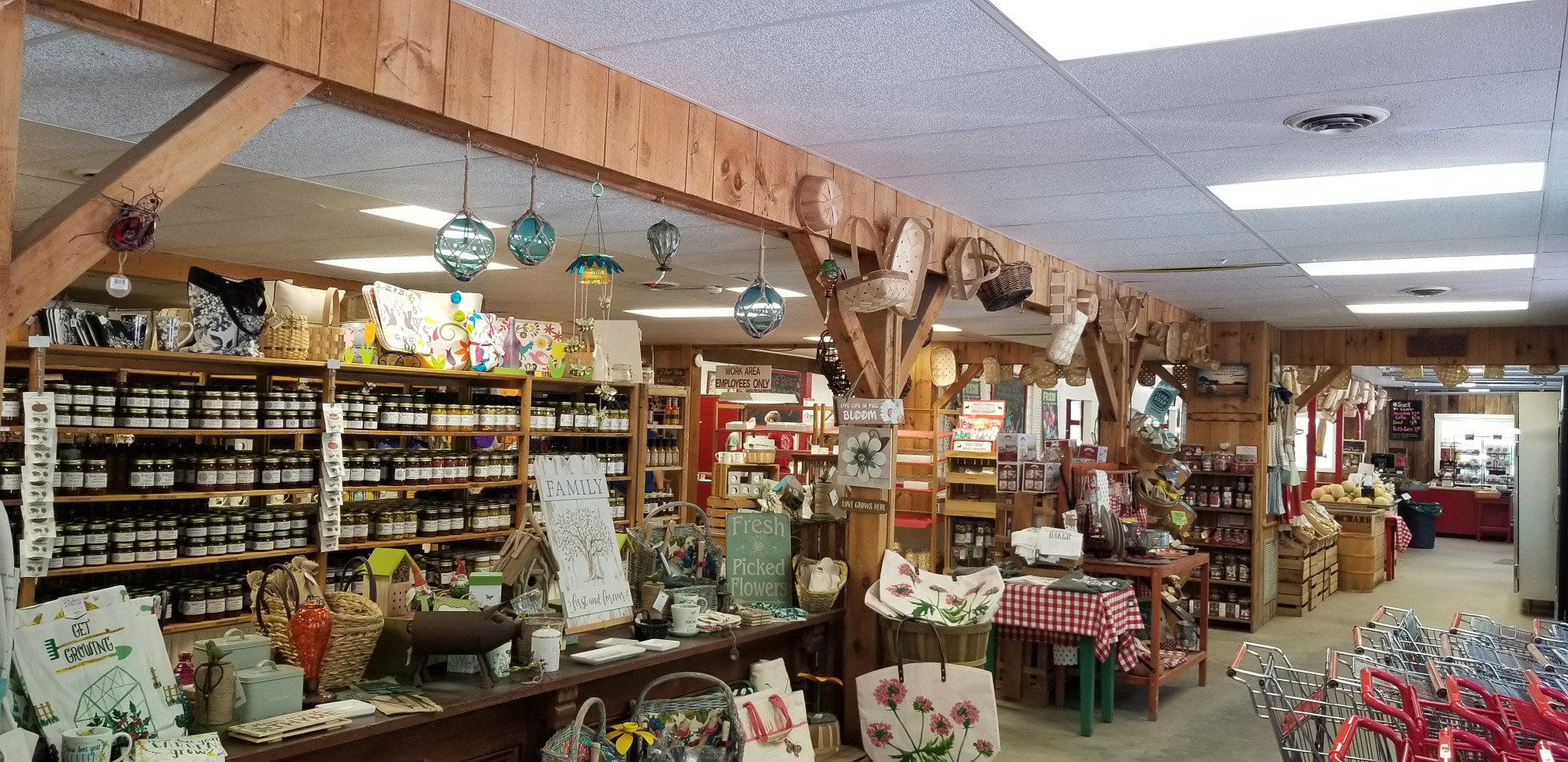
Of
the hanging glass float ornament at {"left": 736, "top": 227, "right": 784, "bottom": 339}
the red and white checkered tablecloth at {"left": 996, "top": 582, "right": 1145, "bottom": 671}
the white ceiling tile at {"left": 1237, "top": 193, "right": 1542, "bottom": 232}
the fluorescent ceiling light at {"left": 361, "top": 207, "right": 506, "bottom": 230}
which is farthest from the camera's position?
the red and white checkered tablecloth at {"left": 996, "top": 582, "right": 1145, "bottom": 671}

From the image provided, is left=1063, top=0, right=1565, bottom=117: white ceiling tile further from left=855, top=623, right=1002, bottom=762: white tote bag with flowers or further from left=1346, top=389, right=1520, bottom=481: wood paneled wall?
left=1346, top=389, right=1520, bottom=481: wood paneled wall

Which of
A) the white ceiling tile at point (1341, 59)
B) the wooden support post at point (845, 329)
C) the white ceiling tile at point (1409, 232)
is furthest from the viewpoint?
the white ceiling tile at point (1409, 232)

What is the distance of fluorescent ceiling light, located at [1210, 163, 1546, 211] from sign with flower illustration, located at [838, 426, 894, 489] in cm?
184

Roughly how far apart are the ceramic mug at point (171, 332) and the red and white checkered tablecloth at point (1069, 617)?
4486mm

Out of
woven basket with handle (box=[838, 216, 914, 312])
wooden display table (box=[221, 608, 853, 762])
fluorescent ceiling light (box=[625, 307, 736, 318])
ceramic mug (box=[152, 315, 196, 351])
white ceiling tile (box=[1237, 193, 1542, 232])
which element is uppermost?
white ceiling tile (box=[1237, 193, 1542, 232])

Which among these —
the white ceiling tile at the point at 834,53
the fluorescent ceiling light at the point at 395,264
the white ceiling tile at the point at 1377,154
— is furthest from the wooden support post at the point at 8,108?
the fluorescent ceiling light at the point at 395,264

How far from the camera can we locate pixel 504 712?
12.0ft

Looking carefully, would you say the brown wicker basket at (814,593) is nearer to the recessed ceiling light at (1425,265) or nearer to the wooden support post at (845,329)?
the wooden support post at (845,329)

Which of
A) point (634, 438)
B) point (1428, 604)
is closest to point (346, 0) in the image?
point (634, 438)

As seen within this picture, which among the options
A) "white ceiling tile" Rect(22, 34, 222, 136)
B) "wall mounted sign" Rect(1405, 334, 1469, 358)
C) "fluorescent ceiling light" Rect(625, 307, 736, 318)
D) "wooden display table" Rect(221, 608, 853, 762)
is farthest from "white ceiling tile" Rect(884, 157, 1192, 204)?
"wall mounted sign" Rect(1405, 334, 1469, 358)

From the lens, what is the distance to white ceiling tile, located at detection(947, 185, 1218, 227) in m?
5.02

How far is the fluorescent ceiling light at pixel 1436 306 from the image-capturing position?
8344 mm

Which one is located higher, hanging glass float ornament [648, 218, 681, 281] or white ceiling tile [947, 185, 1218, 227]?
white ceiling tile [947, 185, 1218, 227]

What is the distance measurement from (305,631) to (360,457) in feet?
11.8
